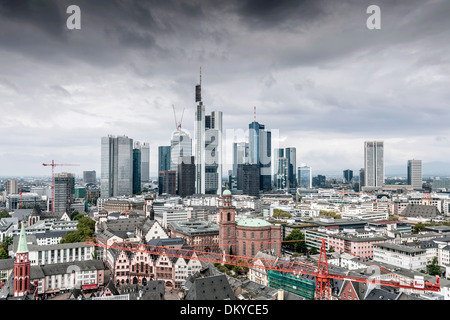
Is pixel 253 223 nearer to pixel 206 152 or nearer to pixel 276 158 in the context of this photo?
pixel 206 152

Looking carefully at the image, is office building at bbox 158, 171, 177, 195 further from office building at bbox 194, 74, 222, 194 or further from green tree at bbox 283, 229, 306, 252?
green tree at bbox 283, 229, 306, 252

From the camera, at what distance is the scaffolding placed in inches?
501

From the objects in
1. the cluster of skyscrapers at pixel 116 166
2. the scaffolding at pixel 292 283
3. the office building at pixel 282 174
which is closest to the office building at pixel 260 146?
the office building at pixel 282 174

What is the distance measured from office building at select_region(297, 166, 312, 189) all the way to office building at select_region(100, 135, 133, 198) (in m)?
38.0

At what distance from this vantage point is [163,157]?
76.7m

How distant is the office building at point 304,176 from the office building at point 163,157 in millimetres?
27954

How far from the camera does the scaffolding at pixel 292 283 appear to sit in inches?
501

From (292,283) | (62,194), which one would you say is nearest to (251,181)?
(62,194)

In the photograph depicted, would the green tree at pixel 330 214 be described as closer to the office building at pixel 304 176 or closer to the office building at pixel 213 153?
the office building at pixel 213 153

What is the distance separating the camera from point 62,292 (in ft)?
48.4
